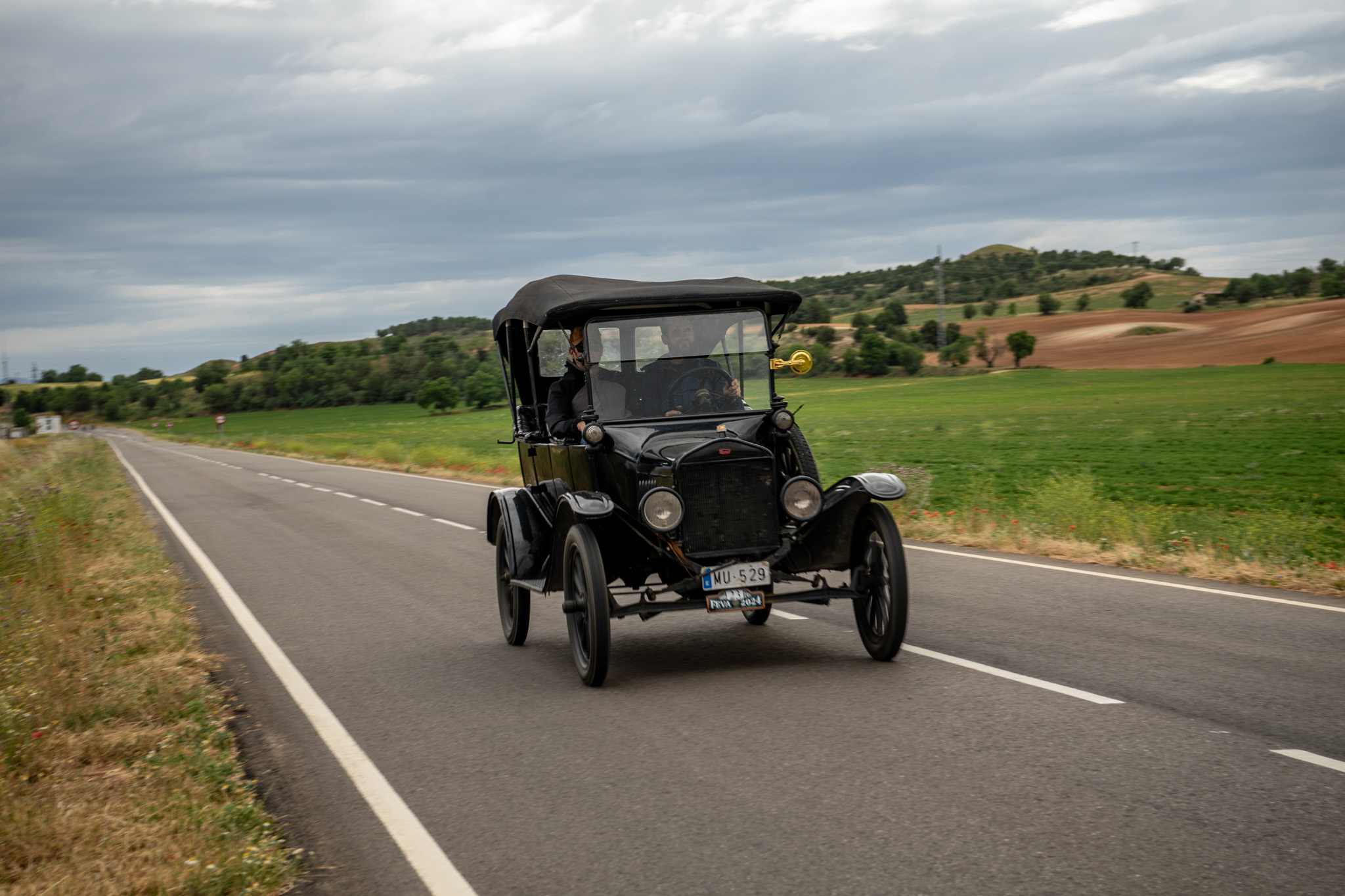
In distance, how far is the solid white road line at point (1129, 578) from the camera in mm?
8172

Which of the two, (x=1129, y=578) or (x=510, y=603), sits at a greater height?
(x=510, y=603)

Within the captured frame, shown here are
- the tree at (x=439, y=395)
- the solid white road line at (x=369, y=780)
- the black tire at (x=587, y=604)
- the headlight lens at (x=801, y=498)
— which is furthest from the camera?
the tree at (x=439, y=395)

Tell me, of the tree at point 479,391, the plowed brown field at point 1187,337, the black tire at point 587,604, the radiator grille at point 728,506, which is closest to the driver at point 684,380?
the radiator grille at point 728,506

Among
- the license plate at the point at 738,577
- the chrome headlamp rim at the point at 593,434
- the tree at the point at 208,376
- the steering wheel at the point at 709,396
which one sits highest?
the tree at the point at 208,376

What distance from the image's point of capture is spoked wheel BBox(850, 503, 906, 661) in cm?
644

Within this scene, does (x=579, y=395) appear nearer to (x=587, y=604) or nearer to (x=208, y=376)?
(x=587, y=604)

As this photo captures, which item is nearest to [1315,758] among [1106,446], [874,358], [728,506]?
[728,506]

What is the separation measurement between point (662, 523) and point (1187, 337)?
299 ft

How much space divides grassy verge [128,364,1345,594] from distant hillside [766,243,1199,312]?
61721mm

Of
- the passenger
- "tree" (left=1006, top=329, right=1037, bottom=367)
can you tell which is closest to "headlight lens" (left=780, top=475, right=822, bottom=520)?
the passenger

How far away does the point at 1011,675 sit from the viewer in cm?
631

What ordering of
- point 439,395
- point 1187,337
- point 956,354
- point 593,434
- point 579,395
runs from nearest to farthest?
point 593,434 → point 579,395 → point 1187,337 → point 956,354 → point 439,395

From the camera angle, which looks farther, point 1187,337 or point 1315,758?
point 1187,337

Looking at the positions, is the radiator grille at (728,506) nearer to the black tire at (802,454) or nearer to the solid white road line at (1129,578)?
the black tire at (802,454)
